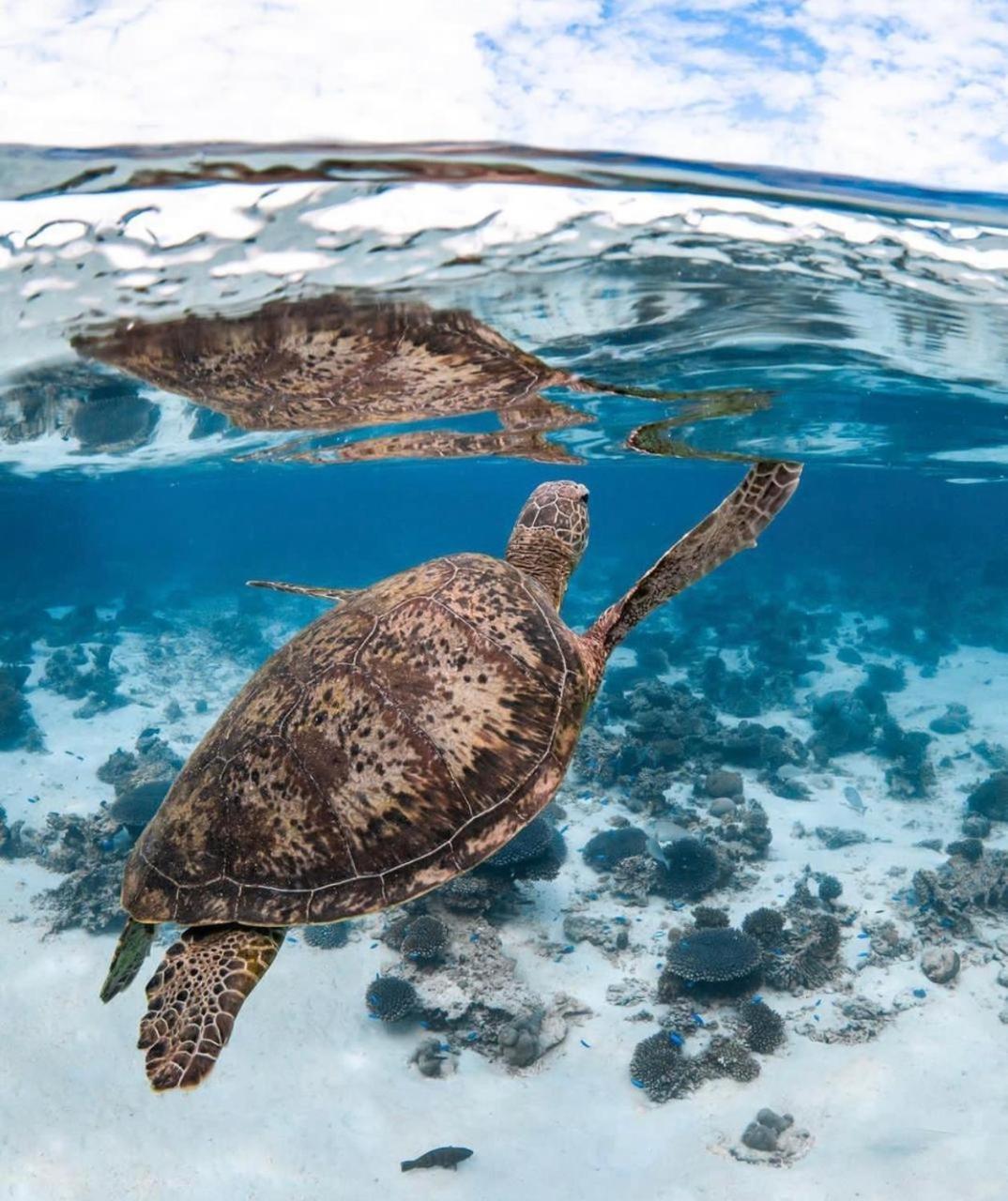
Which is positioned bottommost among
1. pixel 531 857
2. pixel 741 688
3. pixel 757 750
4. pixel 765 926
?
pixel 741 688

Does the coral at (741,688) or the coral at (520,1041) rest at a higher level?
the coral at (520,1041)

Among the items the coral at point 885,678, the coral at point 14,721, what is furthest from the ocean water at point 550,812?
the coral at point 885,678

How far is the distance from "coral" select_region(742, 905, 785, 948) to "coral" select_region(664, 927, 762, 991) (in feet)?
1.59

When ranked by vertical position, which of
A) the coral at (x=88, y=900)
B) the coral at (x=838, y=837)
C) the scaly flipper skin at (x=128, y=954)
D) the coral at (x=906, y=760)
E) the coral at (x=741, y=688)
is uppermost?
the scaly flipper skin at (x=128, y=954)

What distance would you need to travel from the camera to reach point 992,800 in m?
14.0

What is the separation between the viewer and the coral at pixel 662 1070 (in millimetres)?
7934

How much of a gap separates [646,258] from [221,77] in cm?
384

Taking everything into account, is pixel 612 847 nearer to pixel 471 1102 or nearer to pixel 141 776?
pixel 471 1102

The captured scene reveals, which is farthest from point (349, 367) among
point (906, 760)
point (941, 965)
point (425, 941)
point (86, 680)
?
point (86, 680)

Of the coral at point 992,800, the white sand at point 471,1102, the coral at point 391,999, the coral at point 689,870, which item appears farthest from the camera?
the coral at point 992,800

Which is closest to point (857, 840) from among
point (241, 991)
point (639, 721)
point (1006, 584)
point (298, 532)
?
point (639, 721)

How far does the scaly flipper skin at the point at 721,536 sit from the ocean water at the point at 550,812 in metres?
2.09

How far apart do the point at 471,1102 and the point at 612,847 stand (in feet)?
15.4

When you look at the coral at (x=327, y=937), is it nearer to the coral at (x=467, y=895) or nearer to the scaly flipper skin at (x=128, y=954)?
the coral at (x=467, y=895)
